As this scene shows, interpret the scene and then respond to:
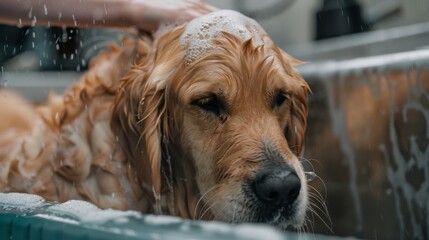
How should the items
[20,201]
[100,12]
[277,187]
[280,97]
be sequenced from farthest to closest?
[100,12], [280,97], [277,187], [20,201]

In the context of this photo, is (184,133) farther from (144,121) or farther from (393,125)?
(393,125)

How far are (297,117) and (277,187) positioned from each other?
573mm

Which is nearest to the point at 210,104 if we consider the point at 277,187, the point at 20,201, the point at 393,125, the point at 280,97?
the point at 280,97

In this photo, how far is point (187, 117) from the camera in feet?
Answer: 7.86

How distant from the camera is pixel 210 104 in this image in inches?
92.3

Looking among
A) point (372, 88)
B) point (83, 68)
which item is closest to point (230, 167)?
point (372, 88)

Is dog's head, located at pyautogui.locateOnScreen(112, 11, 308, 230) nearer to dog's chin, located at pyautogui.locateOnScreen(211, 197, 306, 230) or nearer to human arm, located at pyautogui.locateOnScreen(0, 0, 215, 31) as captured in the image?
dog's chin, located at pyautogui.locateOnScreen(211, 197, 306, 230)

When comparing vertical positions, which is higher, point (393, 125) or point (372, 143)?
point (393, 125)

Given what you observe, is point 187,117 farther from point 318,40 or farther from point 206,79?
point 318,40

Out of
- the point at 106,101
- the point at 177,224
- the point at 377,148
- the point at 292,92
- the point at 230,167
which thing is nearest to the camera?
the point at 177,224

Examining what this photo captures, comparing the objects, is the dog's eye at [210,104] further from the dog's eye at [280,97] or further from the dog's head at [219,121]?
the dog's eye at [280,97]

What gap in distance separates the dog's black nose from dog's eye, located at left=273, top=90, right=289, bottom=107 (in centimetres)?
35

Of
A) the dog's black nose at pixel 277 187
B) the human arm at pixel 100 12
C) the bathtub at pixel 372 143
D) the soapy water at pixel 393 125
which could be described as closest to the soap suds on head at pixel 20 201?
the dog's black nose at pixel 277 187

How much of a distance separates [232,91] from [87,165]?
2.34 feet
